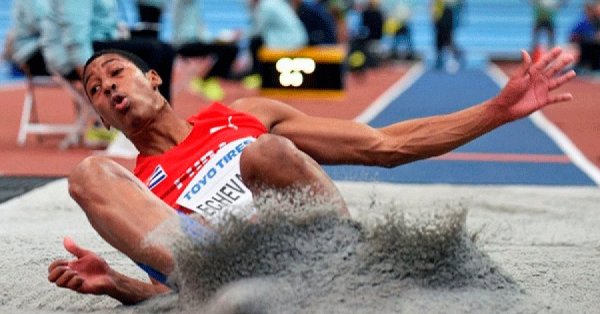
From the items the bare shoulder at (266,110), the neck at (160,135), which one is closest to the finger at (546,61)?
the bare shoulder at (266,110)

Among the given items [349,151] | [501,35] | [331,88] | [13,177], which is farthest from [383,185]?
[501,35]

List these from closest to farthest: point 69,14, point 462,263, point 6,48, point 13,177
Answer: point 462,263 → point 13,177 → point 69,14 → point 6,48

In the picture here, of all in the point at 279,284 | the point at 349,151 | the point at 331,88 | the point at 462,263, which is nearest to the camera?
the point at 279,284

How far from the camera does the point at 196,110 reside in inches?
480

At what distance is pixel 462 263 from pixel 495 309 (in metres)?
0.18

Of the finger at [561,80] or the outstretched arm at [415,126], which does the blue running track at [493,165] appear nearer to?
the outstretched arm at [415,126]

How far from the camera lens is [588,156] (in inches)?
327

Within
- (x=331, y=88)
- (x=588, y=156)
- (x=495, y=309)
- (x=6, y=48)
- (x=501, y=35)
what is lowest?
(x=501, y=35)

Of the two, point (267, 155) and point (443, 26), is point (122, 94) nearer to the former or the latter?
point (267, 155)

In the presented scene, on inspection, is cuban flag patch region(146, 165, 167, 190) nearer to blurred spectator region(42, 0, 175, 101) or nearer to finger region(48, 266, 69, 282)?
finger region(48, 266, 69, 282)

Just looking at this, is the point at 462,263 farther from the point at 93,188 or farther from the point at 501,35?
the point at 501,35

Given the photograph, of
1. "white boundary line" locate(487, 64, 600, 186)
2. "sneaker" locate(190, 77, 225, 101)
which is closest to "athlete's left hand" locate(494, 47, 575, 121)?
"white boundary line" locate(487, 64, 600, 186)

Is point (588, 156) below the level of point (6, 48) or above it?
below

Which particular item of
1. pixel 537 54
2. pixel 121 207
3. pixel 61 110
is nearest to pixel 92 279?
pixel 121 207
